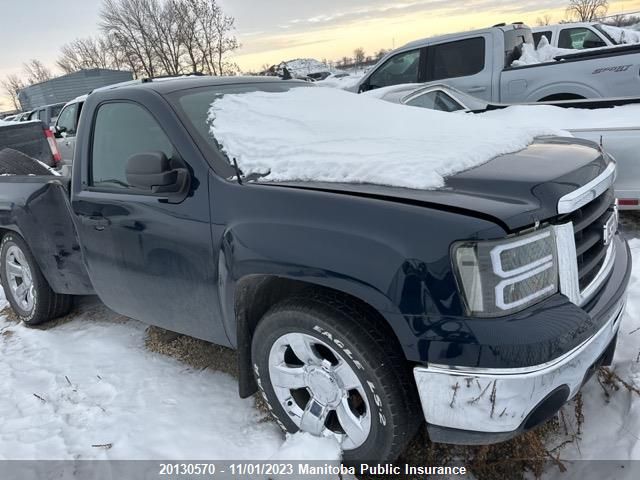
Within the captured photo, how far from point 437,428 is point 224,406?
1373 mm

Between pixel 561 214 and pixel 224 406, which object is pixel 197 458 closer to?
pixel 224 406

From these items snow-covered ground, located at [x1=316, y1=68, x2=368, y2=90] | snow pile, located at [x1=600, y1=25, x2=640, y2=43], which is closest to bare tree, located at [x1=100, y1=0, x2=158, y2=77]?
snow-covered ground, located at [x1=316, y1=68, x2=368, y2=90]

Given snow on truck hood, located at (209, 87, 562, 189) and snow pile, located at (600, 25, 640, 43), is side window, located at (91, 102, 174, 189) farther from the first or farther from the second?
snow pile, located at (600, 25, 640, 43)

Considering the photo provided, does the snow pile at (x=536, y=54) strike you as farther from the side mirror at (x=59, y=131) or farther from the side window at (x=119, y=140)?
the side mirror at (x=59, y=131)

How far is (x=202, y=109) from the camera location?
2.82 metres

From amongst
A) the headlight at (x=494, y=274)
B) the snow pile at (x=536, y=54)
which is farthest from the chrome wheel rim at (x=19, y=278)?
the snow pile at (x=536, y=54)

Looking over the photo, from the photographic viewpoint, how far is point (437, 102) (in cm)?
585

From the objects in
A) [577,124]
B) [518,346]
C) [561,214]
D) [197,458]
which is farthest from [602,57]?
[197,458]

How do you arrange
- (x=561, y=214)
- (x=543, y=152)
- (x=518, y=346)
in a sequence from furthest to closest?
(x=543, y=152) → (x=561, y=214) → (x=518, y=346)

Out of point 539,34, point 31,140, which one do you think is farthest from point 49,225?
point 539,34

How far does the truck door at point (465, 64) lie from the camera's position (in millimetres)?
7691

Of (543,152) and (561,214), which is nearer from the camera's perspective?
(561,214)

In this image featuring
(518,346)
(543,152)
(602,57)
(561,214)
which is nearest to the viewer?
(518,346)

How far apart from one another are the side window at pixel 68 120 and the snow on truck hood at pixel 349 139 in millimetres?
9703
